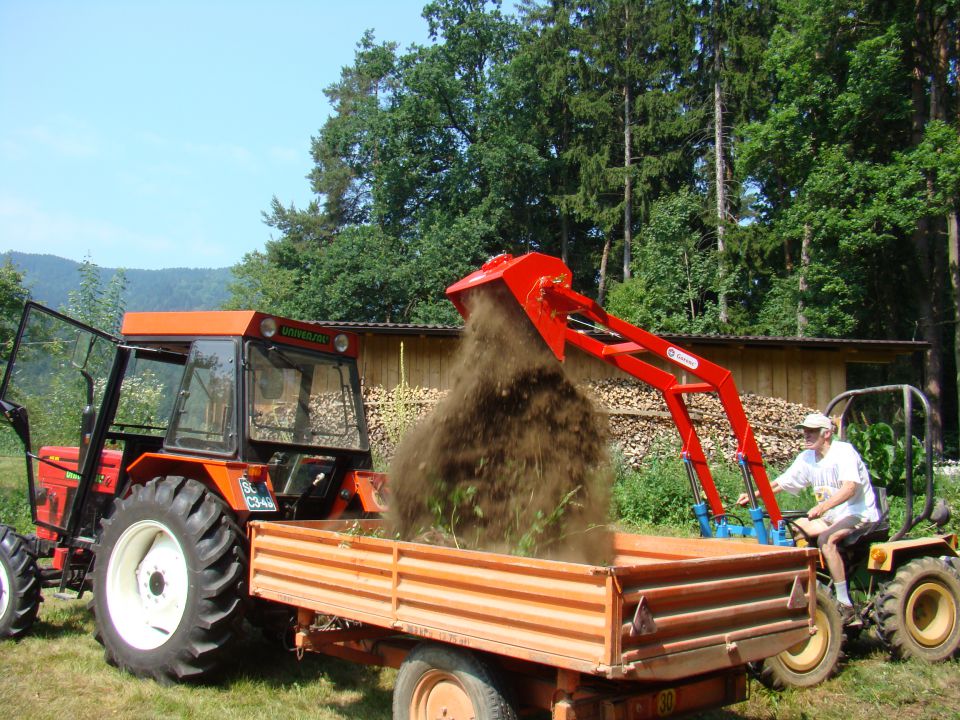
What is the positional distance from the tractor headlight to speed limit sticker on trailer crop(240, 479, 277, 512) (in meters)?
1.01

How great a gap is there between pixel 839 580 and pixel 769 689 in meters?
1.00

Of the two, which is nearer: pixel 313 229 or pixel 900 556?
pixel 900 556

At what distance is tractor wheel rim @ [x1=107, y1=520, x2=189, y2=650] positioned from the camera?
511 centimetres

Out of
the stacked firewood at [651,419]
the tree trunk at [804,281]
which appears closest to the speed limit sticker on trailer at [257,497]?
the stacked firewood at [651,419]

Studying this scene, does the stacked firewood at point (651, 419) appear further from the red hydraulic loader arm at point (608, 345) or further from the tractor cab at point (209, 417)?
the tractor cab at point (209, 417)

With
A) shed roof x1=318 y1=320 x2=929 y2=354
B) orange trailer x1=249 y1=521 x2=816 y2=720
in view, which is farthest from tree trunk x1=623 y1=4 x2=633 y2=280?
orange trailer x1=249 y1=521 x2=816 y2=720

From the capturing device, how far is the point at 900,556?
616 cm

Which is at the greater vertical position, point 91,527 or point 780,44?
point 780,44

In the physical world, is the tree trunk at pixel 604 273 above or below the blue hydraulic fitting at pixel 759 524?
above

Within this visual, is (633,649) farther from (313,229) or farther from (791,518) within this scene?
(313,229)

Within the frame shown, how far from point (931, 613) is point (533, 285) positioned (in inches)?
155

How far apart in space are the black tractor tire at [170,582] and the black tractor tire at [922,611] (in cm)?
441

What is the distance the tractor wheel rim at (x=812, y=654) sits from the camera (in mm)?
5504

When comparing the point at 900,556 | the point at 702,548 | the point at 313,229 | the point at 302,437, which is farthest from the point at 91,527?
the point at 313,229
